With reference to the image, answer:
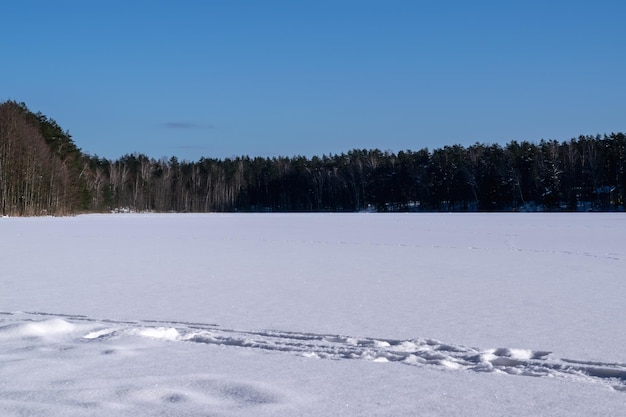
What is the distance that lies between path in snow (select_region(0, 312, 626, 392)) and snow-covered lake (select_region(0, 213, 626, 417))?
0.02 meters

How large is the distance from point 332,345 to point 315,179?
270ft

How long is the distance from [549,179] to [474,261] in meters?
53.6

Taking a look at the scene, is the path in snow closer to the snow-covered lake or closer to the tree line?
the snow-covered lake

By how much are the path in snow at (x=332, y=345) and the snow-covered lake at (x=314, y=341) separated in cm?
2

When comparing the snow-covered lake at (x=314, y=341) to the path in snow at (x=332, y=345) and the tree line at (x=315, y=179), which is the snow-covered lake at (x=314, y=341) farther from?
the tree line at (x=315, y=179)

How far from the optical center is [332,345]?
4426 millimetres

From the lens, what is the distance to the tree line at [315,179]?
4375 cm

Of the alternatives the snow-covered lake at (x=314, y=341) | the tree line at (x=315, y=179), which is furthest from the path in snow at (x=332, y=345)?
the tree line at (x=315, y=179)

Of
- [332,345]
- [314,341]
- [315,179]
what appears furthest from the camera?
[315,179]

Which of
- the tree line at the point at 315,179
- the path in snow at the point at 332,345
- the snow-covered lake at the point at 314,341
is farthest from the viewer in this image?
the tree line at the point at 315,179

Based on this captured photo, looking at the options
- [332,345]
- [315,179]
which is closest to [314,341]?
[332,345]

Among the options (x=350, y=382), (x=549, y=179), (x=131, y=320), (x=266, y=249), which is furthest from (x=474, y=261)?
(x=549, y=179)

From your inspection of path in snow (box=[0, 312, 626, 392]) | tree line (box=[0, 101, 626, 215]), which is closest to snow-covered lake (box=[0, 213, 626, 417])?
path in snow (box=[0, 312, 626, 392])

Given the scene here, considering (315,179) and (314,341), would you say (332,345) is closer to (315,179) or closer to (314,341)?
(314,341)
